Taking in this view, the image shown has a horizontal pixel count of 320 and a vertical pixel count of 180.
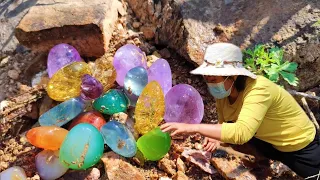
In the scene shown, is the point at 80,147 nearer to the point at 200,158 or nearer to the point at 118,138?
the point at 118,138

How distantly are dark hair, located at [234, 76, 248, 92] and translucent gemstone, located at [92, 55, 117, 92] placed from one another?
Result: 38.4 inches

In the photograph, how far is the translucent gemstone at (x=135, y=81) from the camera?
2789mm

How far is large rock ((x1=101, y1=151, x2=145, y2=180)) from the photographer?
253 centimetres

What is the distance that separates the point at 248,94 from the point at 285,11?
1342 mm

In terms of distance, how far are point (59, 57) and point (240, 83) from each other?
143cm

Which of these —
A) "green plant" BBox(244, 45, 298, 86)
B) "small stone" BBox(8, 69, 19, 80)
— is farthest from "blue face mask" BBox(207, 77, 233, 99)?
"small stone" BBox(8, 69, 19, 80)

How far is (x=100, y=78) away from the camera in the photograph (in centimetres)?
287

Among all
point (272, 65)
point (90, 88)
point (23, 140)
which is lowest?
point (23, 140)

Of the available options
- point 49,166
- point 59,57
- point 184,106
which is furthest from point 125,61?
point 49,166

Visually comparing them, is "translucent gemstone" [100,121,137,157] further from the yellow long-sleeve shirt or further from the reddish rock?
the yellow long-sleeve shirt

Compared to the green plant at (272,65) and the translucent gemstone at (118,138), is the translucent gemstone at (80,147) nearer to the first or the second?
the translucent gemstone at (118,138)

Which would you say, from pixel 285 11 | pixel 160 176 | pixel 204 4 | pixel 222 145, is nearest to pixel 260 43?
pixel 285 11

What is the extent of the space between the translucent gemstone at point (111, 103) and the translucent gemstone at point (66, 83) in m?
0.16

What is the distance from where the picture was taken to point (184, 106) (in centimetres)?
268
